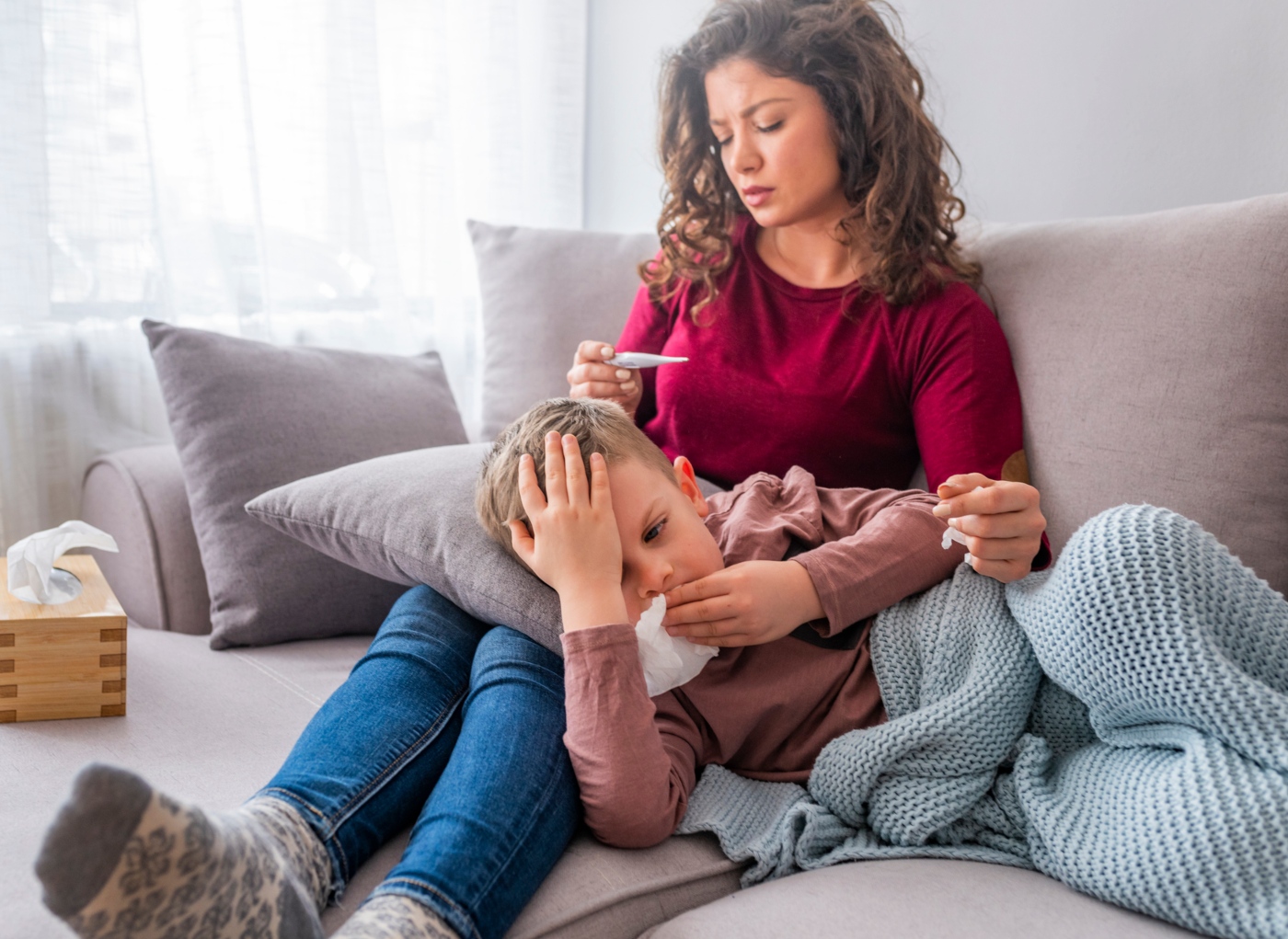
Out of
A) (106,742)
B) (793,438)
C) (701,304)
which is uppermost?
(701,304)

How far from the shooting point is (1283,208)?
116cm

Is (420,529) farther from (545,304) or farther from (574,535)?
(545,304)

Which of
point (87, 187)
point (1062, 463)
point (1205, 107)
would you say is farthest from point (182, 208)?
point (1205, 107)

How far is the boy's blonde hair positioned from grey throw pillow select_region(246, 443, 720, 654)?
40 mm

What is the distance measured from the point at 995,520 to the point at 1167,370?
0.38 m

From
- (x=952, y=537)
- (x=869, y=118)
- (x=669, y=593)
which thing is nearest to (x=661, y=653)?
(x=669, y=593)

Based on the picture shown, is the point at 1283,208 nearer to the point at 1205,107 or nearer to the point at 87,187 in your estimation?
the point at 1205,107

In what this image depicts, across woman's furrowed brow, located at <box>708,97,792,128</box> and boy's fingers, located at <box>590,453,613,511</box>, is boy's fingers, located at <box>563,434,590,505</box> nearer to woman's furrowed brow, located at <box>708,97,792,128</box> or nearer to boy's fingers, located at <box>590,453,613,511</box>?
boy's fingers, located at <box>590,453,613,511</box>

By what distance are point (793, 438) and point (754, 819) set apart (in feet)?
1.82

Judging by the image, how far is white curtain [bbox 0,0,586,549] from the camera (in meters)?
1.60

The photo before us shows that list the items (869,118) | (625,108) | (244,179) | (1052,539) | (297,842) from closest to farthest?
(297,842)
(1052,539)
(869,118)
(244,179)
(625,108)

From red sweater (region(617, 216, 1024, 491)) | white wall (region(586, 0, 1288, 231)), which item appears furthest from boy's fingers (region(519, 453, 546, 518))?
white wall (region(586, 0, 1288, 231))

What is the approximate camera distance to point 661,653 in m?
1.00

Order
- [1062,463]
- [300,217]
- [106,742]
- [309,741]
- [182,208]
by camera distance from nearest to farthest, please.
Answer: [309,741]
[106,742]
[1062,463]
[182,208]
[300,217]
